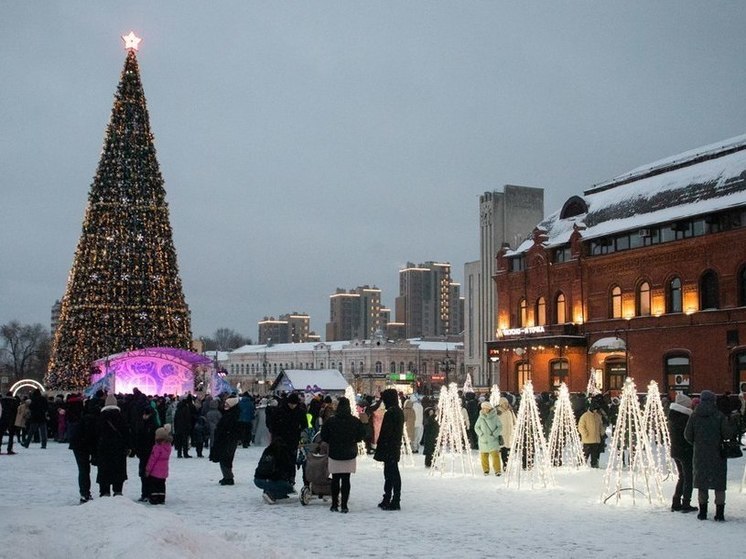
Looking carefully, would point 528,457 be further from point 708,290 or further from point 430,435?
point 708,290

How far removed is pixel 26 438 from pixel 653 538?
21.7 metres

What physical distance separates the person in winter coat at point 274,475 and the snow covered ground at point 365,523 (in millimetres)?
212

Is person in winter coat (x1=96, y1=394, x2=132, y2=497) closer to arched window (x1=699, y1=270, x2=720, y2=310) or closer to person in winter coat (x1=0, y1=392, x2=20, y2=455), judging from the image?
person in winter coat (x1=0, y1=392, x2=20, y2=455)

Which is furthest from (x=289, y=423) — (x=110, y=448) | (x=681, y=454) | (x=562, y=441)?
(x=562, y=441)

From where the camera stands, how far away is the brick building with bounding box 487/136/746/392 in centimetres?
4194

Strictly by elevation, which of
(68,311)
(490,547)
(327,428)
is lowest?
(490,547)

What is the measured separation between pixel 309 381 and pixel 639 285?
1806 cm

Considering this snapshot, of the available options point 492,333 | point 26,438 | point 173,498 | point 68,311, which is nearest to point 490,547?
point 173,498

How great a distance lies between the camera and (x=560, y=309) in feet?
172

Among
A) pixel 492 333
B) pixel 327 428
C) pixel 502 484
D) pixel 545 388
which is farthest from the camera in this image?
pixel 492 333

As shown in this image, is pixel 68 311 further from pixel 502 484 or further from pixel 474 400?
pixel 502 484

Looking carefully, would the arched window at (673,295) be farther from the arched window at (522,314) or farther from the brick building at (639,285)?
the arched window at (522,314)

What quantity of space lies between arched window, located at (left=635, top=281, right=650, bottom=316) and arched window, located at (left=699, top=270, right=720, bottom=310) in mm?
3550

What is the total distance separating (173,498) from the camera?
50.9 feet
